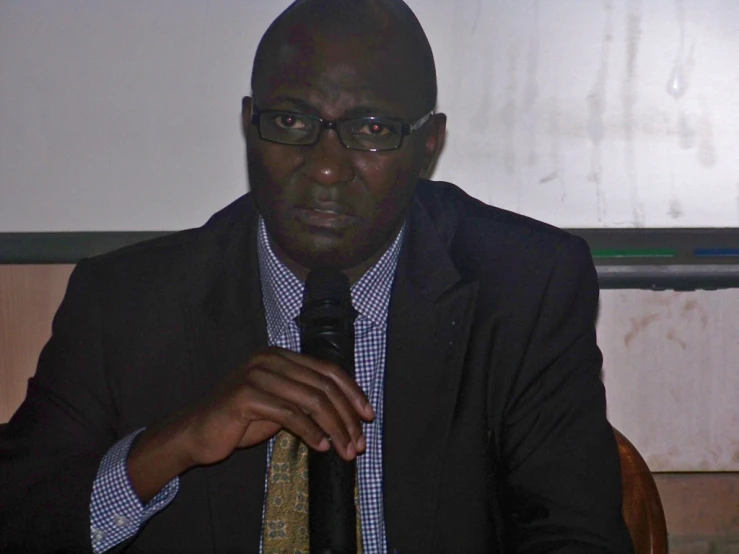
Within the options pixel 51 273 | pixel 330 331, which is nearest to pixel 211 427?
pixel 330 331

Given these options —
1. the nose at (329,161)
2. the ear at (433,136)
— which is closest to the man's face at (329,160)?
the nose at (329,161)

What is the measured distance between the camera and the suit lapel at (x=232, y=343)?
1.70 meters

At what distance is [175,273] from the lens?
1.84m

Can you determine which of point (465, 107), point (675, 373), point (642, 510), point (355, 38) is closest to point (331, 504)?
point (642, 510)

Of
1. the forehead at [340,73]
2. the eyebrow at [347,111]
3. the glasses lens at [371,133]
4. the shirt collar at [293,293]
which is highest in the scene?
the forehead at [340,73]

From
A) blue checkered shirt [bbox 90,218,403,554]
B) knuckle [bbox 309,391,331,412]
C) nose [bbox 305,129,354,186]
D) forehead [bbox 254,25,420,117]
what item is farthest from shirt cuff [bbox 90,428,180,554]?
forehead [bbox 254,25,420,117]

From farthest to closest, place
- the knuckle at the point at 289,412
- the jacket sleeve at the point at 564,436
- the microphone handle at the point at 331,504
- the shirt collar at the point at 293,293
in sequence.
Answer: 1. the shirt collar at the point at 293,293
2. the jacket sleeve at the point at 564,436
3. the knuckle at the point at 289,412
4. the microphone handle at the point at 331,504

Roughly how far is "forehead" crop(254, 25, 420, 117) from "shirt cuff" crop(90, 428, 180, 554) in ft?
2.18

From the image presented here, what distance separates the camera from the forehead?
165 cm

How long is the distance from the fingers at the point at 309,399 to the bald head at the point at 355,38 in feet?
1.84

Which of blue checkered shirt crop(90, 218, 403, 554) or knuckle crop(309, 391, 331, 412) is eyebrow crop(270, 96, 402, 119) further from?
knuckle crop(309, 391, 331, 412)

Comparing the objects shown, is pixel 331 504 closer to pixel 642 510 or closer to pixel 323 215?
pixel 323 215

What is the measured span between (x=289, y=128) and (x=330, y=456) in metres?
0.67

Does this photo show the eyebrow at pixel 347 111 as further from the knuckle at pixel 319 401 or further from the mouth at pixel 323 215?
the knuckle at pixel 319 401
